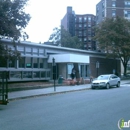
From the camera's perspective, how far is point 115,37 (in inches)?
1757

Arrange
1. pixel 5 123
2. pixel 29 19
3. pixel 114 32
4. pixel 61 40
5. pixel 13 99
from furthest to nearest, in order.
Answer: pixel 61 40, pixel 114 32, pixel 29 19, pixel 13 99, pixel 5 123

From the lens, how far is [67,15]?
359ft

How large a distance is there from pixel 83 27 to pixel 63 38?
4978 centimetres

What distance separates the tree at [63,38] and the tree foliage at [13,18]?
47.5 metres

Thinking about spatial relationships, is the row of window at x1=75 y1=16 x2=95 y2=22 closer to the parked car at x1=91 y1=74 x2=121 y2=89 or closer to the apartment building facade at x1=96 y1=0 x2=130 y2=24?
the apartment building facade at x1=96 y1=0 x2=130 y2=24

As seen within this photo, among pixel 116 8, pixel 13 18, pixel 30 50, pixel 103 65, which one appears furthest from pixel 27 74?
pixel 116 8

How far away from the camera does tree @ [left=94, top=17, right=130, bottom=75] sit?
147 feet

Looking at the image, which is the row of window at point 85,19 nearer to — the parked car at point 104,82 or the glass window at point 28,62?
the glass window at point 28,62

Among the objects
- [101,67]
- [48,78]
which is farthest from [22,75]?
[101,67]

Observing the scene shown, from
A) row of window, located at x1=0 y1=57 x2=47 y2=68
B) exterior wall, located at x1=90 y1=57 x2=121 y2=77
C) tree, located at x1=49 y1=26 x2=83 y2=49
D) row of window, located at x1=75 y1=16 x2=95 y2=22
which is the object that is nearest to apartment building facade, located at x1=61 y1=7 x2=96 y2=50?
row of window, located at x1=75 y1=16 x2=95 y2=22

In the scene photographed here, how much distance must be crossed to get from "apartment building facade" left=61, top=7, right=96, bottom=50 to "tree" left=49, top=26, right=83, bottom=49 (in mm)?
39059

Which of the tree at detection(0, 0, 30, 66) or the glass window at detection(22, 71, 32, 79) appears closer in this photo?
the tree at detection(0, 0, 30, 66)

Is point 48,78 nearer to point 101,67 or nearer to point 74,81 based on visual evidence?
point 74,81

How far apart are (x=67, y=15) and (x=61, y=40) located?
44404 millimetres
